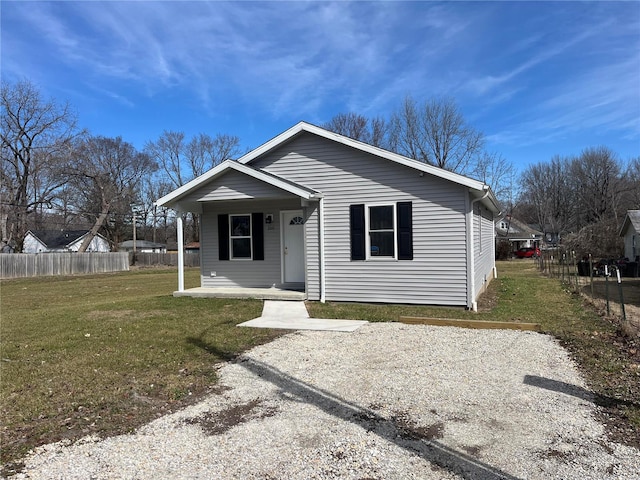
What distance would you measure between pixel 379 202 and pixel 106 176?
37744mm

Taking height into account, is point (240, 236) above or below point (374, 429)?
above

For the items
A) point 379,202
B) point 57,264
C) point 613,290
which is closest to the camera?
point 379,202

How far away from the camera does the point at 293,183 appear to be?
10680 millimetres

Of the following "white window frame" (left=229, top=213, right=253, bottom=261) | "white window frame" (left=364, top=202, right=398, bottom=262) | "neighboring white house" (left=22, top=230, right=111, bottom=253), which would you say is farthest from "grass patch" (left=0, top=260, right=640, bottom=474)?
"neighboring white house" (left=22, top=230, right=111, bottom=253)

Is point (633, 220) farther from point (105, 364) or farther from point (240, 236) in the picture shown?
point (105, 364)

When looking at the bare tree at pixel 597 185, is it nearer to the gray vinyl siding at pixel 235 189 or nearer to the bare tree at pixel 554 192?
the bare tree at pixel 554 192

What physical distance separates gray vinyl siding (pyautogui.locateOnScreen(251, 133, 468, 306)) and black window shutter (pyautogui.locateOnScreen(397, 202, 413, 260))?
4.7 inches

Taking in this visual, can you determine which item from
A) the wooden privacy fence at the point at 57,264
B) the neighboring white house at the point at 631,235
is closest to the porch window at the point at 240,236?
the neighboring white house at the point at 631,235

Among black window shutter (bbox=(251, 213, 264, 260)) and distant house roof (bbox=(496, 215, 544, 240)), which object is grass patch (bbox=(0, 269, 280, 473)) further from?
Result: distant house roof (bbox=(496, 215, 544, 240))

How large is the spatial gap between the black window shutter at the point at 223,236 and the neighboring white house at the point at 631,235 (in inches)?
815

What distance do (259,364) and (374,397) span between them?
1.79m

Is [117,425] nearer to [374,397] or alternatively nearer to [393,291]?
[374,397]

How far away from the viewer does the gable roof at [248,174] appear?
403 inches

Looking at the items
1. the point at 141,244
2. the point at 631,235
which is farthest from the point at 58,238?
the point at 631,235
